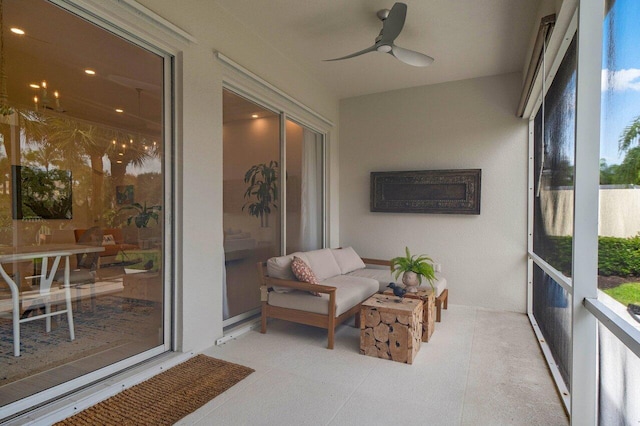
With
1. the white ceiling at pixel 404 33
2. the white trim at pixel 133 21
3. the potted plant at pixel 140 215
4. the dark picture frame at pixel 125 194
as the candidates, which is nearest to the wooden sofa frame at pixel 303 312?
the potted plant at pixel 140 215

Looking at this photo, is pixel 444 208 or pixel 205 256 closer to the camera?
pixel 205 256

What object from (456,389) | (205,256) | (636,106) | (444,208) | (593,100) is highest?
(593,100)

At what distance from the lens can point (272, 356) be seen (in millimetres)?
2777

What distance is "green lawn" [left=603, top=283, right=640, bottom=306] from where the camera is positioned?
1347mm

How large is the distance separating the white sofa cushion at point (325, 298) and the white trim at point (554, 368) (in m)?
1.65

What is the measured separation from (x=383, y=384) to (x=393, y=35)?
2.78 meters

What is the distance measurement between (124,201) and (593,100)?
10.6 feet

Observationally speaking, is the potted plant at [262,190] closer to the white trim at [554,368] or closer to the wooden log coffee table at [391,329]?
the wooden log coffee table at [391,329]

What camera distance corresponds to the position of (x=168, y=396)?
2131mm

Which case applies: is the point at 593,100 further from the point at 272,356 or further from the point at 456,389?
the point at 272,356

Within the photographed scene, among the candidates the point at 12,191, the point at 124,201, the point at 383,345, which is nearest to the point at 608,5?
the point at 383,345

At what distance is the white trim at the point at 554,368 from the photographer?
2.13 metres

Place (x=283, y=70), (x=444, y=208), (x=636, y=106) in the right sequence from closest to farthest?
Answer: (x=636, y=106)
(x=283, y=70)
(x=444, y=208)

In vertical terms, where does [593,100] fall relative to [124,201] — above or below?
above
